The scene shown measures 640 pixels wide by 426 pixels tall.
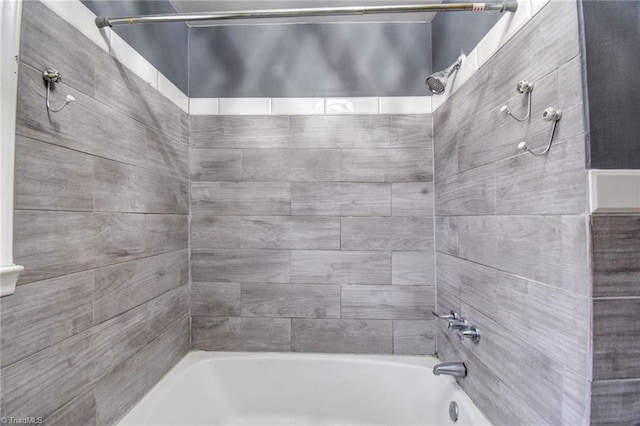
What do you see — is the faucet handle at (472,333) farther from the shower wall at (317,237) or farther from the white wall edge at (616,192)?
the white wall edge at (616,192)

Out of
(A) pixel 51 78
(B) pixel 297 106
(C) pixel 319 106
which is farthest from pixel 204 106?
(A) pixel 51 78

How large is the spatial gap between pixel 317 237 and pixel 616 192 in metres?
1.26

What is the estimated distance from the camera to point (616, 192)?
69 cm

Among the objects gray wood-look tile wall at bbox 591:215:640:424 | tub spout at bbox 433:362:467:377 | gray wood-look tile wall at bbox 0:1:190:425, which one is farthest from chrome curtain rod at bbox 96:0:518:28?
tub spout at bbox 433:362:467:377

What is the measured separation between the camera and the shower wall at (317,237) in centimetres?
169

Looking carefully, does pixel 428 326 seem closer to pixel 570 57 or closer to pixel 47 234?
pixel 570 57

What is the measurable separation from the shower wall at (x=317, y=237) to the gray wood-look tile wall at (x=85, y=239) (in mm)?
295

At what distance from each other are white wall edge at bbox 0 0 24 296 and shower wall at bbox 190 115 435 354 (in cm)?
108

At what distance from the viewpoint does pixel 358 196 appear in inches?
66.9

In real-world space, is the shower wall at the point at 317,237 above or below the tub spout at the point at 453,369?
above

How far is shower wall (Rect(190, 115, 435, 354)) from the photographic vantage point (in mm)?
1688

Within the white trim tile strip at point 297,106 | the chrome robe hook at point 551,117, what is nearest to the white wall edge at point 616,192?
the chrome robe hook at point 551,117

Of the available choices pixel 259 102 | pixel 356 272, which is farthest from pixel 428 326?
pixel 259 102

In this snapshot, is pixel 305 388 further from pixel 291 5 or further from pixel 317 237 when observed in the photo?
pixel 291 5
